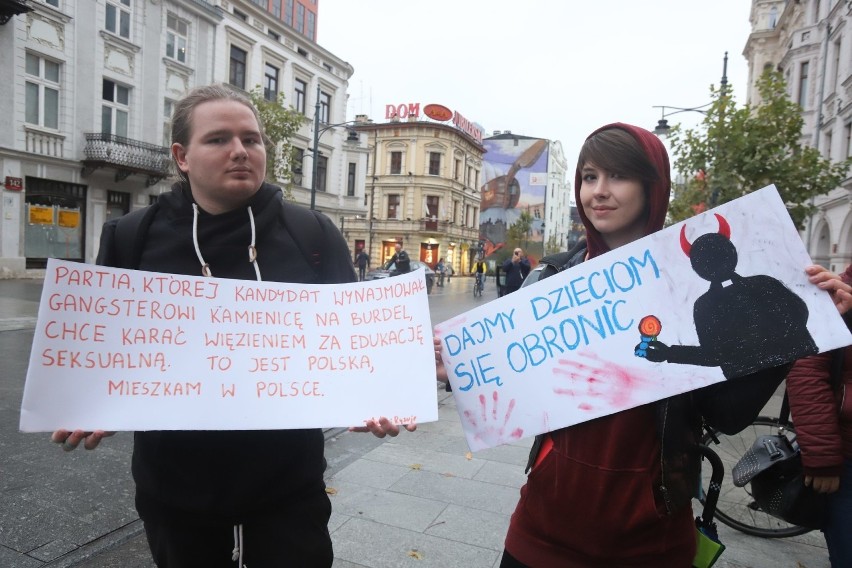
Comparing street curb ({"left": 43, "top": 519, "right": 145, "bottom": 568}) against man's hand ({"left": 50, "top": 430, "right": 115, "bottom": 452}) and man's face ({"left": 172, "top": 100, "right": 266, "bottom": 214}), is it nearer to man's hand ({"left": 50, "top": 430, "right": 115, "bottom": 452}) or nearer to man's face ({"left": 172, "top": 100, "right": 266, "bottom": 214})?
man's hand ({"left": 50, "top": 430, "right": 115, "bottom": 452})

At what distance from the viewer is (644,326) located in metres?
1.61

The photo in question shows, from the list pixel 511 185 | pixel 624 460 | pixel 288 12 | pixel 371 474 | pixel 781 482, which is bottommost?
pixel 371 474

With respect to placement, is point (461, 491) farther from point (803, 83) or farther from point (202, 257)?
point (803, 83)

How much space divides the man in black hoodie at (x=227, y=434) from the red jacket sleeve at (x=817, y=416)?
1.68 meters

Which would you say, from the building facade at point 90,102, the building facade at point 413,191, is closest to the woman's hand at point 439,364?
the building facade at point 90,102

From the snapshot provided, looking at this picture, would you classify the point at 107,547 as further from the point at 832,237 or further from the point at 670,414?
the point at 832,237

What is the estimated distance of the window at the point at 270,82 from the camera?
28.4m

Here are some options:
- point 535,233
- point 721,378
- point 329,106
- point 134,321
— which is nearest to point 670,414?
point 721,378

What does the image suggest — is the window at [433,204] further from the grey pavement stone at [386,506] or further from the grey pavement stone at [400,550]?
the grey pavement stone at [400,550]

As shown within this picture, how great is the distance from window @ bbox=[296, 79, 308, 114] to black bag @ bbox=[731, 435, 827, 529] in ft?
104

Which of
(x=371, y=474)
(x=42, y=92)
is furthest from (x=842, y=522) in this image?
(x=42, y=92)

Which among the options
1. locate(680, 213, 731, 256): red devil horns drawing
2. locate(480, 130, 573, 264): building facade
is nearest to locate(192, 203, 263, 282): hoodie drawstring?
locate(680, 213, 731, 256): red devil horns drawing

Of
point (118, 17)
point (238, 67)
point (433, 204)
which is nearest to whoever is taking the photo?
point (118, 17)

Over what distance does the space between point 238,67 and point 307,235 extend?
1136 inches
